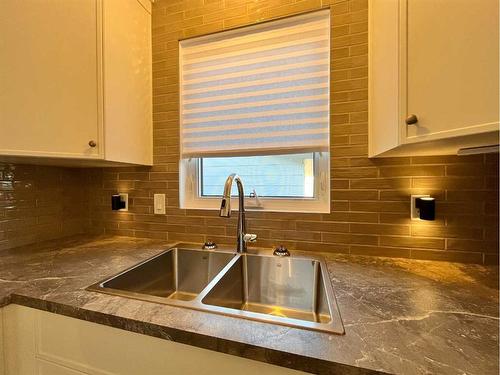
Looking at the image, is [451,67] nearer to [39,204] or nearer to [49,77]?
[49,77]

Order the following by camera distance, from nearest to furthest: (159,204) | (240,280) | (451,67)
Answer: (451,67), (240,280), (159,204)

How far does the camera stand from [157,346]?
25.1 inches

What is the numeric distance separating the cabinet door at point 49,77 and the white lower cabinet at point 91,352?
0.65 m

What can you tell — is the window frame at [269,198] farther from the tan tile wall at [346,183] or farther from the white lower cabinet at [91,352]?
the white lower cabinet at [91,352]

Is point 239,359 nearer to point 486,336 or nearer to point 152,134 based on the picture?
point 486,336

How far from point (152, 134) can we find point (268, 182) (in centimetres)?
78

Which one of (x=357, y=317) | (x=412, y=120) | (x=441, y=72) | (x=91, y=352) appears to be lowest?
(x=91, y=352)

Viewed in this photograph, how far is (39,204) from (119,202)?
1.42 ft

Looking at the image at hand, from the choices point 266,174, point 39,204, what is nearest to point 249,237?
point 266,174

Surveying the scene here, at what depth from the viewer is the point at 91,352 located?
0.70 metres

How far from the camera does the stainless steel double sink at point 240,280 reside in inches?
38.3

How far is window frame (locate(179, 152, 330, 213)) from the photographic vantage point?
128 centimetres

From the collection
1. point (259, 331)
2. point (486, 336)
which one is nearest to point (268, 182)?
point (259, 331)

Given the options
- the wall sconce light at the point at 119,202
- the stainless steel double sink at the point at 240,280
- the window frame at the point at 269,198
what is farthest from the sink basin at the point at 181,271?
the wall sconce light at the point at 119,202
